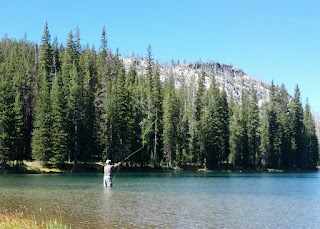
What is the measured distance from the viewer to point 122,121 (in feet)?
257

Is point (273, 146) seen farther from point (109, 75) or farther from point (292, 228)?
point (292, 228)

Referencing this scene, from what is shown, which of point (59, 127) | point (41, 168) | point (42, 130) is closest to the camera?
point (41, 168)

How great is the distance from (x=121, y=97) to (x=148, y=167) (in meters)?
15.8

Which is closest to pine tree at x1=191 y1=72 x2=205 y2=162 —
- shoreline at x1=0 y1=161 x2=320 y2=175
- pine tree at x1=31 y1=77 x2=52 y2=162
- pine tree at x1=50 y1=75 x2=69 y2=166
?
shoreline at x1=0 y1=161 x2=320 y2=175

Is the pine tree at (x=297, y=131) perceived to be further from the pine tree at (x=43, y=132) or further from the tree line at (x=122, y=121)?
the pine tree at (x=43, y=132)

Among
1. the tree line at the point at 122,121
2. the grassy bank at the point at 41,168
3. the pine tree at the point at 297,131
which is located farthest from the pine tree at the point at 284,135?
the grassy bank at the point at 41,168

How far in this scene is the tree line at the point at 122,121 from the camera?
221 feet

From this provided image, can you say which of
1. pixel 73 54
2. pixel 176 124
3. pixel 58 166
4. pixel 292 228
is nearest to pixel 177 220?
pixel 292 228

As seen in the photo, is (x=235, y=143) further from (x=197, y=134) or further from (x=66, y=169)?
(x=66, y=169)

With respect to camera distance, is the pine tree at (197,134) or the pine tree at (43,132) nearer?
the pine tree at (43,132)

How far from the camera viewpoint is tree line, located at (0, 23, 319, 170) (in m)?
67.2

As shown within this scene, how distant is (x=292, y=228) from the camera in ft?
56.6

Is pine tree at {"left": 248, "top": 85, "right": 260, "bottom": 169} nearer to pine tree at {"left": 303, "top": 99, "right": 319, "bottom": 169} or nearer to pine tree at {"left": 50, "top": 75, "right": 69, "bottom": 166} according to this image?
pine tree at {"left": 303, "top": 99, "right": 319, "bottom": 169}

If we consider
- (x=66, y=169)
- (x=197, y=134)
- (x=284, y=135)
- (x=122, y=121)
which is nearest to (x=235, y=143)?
(x=197, y=134)
